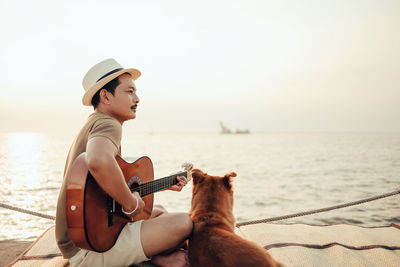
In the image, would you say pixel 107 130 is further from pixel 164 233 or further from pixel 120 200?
pixel 164 233

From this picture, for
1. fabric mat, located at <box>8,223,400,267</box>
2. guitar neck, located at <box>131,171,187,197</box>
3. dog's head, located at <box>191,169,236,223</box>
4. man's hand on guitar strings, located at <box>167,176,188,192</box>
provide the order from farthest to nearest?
man's hand on guitar strings, located at <box>167,176,188,192</box> < fabric mat, located at <box>8,223,400,267</box> < dog's head, located at <box>191,169,236,223</box> < guitar neck, located at <box>131,171,187,197</box>

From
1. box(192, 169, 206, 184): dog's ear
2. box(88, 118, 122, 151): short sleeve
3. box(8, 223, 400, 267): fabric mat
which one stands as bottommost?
box(8, 223, 400, 267): fabric mat

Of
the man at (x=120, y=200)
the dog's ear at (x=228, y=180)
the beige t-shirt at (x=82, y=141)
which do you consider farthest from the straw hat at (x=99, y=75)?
the dog's ear at (x=228, y=180)

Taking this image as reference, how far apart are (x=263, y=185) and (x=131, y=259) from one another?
14.3 m

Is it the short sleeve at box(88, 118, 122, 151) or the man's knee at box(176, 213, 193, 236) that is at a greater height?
the short sleeve at box(88, 118, 122, 151)

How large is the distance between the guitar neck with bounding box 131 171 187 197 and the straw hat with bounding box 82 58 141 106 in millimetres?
942

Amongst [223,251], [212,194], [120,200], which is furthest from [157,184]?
[223,251]

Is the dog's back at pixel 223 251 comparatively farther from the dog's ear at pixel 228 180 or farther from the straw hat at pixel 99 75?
the straw hat at pixel 99 75

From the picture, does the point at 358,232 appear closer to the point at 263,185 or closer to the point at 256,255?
the point at 256,255

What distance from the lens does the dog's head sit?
285 centimetres

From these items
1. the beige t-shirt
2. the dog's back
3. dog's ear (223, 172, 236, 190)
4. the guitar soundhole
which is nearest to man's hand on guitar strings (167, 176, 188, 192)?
dog's ear (223, 172, 236, 190)

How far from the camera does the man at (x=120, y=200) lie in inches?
80.0

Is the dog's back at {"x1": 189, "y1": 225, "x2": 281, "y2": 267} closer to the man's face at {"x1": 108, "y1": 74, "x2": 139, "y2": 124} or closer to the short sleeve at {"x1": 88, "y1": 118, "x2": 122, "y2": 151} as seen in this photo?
the short sleeve at {"x1": 88, "y1": 118, "x2": 122, "y2": 151}

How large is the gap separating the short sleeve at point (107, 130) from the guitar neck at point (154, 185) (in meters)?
0.71
